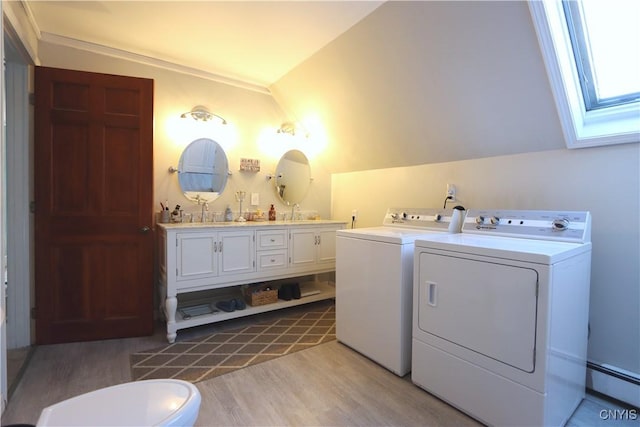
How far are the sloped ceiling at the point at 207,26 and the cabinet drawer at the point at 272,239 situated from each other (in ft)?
4.87

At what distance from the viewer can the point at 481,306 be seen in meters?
1.53

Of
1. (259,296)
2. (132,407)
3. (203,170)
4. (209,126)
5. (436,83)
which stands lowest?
(259,296)

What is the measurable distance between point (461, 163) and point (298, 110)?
1.73 m

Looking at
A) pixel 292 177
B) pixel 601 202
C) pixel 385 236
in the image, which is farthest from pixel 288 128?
pixel 601 202

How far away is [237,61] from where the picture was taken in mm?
2766

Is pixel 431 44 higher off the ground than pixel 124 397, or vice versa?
pixel 431 44

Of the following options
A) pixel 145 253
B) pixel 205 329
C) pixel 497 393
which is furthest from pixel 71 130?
pixel 497 393

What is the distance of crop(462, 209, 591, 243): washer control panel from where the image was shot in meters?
1.68

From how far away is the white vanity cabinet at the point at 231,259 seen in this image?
235 centimetres

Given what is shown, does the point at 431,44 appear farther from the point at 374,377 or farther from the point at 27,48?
the point at 27,48

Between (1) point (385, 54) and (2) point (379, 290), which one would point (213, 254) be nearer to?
(2) point (379, 290)

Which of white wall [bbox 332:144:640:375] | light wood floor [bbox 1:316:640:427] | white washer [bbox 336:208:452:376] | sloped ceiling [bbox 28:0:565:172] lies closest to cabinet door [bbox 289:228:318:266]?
white washer [bbox 336:208:452:376]

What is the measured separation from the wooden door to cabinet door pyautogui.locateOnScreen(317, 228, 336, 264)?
1467mm

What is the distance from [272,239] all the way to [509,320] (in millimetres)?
1892
